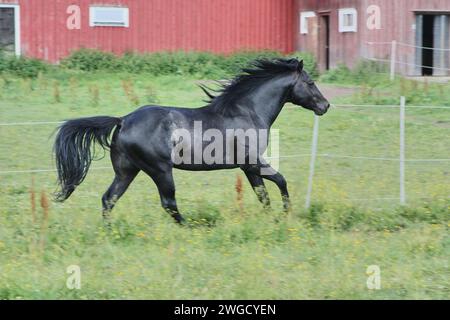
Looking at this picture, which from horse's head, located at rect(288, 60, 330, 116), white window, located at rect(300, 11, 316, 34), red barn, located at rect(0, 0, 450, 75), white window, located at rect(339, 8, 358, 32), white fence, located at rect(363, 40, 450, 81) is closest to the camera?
horse's head, located at rect(288, 60, 330, 116)

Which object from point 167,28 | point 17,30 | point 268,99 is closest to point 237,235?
point 268,99

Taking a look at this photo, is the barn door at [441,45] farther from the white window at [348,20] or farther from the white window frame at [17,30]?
the white window frame at [17,30]

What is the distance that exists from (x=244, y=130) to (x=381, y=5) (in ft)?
50.1

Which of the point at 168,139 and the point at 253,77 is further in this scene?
the point at 253,77

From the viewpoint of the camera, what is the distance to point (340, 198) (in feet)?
32.1

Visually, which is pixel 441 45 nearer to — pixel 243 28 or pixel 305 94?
pixel 243 28

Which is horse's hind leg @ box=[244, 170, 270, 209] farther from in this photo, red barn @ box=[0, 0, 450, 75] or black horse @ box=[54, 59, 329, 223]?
red barn @ box=[0, 0, 450, 75]

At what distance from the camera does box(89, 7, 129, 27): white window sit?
2483 cm

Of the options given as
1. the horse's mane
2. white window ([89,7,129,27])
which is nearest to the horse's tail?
the horse's mane

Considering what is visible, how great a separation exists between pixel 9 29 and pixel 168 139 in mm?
16278

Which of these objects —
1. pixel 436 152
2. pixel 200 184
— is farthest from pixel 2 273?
pixel 436 152

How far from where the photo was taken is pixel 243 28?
26.2 m

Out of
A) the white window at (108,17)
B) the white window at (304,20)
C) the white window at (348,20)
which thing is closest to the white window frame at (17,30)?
the white window at (108,17)

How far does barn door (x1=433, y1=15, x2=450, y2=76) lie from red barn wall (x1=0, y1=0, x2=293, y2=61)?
196 inches
